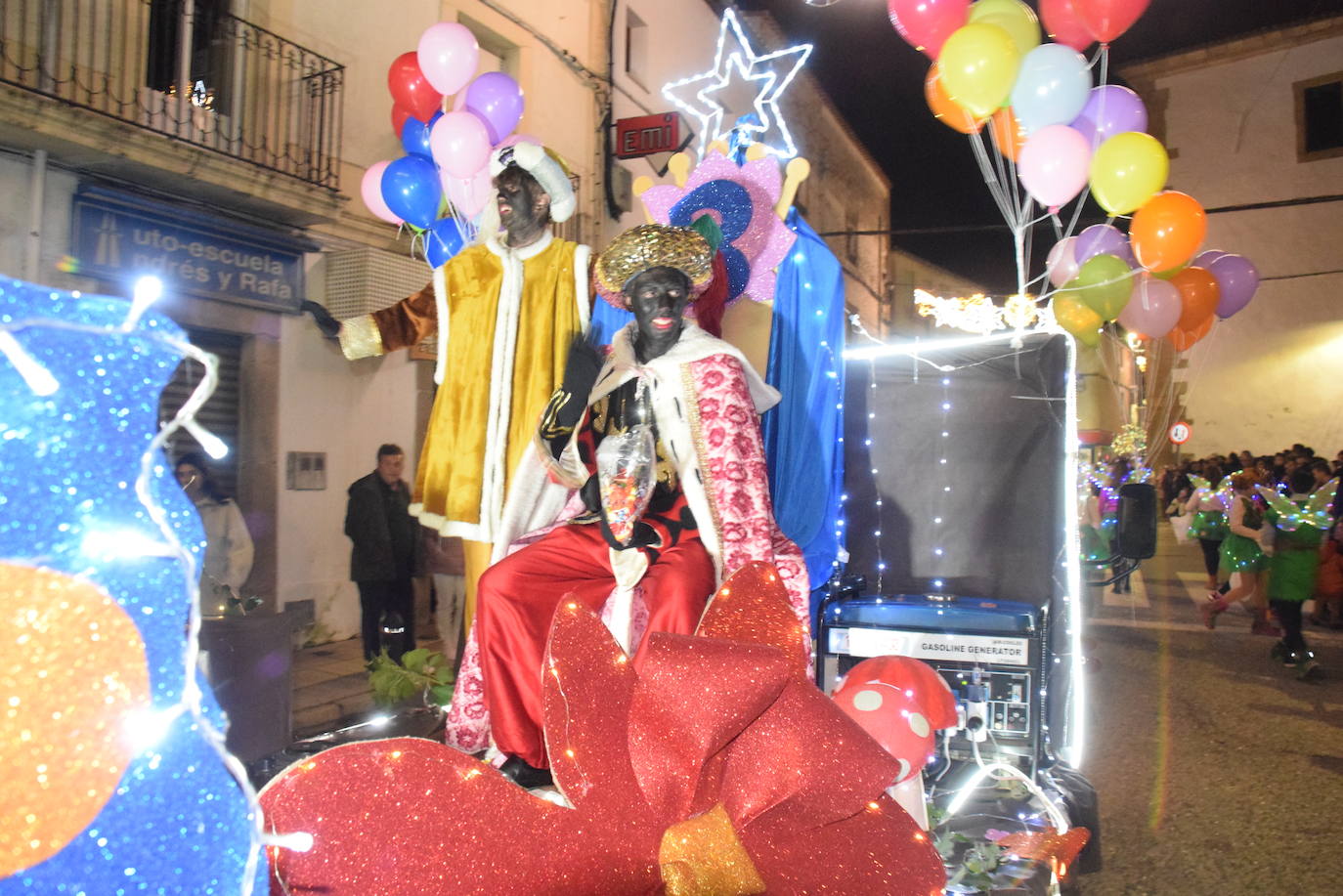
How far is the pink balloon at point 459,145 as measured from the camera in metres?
4.12

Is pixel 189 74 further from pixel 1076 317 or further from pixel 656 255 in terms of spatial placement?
pixel 1076 317

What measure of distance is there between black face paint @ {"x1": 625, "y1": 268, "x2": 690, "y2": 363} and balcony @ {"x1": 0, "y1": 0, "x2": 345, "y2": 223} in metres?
6.26

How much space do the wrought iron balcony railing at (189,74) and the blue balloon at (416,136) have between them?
324 centimetres

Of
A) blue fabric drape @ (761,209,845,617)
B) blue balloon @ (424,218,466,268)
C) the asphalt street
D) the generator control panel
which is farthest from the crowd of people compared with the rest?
blue balloon @ (424,218,466,268)

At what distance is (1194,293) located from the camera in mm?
7207

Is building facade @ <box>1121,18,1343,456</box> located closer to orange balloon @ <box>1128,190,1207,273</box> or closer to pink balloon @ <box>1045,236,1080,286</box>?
pink balloon @ <box>1045,236,1080,286</box>

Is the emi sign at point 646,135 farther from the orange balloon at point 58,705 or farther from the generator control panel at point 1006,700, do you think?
the orange balloon at point 58,705

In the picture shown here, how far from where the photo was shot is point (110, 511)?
0.51 meters

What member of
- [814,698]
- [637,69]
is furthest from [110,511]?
[637,69]

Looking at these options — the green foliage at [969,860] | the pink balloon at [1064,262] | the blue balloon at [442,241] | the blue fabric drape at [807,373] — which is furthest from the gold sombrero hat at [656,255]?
the pink balloon at [1064,262]

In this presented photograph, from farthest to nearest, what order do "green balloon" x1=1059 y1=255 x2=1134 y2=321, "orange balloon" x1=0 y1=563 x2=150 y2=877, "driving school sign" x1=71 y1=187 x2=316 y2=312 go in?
"driving school sign" x1=71 y1=187 x2=316 y2=312 < "green balloon" x1=1059 y1=255 x2=1134 y2=321 < "orange balloon" x1=0 y1=563 x2=150 y2=877

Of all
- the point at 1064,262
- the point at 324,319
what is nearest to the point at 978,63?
the point at 1064,262

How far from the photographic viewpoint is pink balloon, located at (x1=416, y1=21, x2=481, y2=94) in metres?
4.68

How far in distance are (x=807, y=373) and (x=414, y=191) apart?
8.27 ft
